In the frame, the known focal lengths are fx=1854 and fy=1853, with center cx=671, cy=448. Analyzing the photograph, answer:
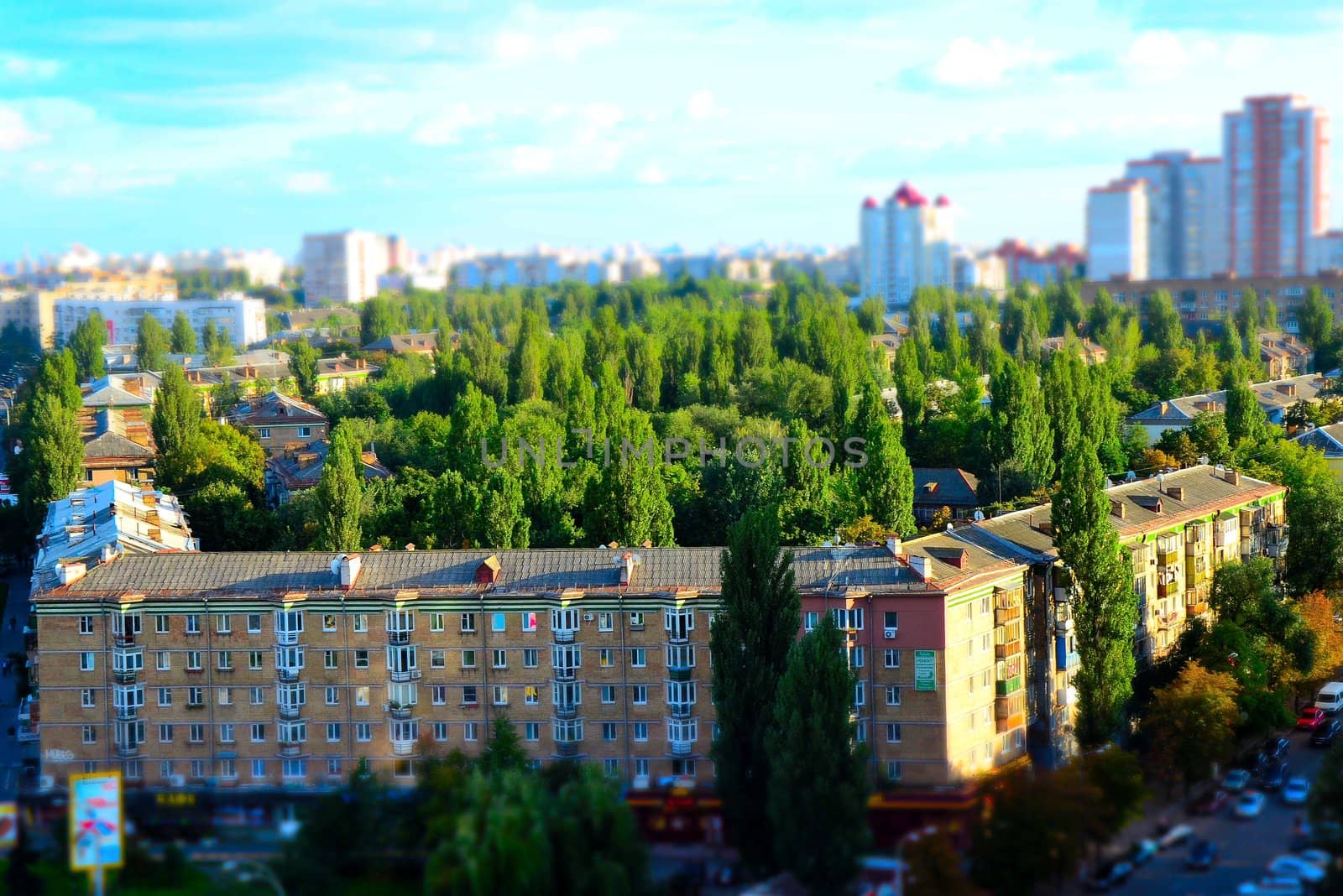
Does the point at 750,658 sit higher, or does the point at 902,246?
the point at 902,246

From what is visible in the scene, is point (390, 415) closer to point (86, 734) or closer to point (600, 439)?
point (600, 439)

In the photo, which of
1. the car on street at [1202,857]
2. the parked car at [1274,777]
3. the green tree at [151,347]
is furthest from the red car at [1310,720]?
the green tree at [151,347]

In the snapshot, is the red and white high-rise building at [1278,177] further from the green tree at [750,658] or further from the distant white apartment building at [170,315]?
the green tree at [750,658]

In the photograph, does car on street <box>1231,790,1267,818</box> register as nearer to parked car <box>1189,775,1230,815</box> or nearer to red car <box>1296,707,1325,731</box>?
parked car <box>1189,775,1230,815</box>

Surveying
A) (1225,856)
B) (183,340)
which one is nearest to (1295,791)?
(1225,856)

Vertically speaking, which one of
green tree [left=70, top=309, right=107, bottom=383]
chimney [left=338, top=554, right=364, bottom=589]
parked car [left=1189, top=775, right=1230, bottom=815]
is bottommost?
parked car [left=1189, top=775, right=1230, bottom=815]

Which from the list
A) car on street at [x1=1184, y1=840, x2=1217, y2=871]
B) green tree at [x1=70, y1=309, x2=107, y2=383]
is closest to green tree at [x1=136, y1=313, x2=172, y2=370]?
green tree at [x1=70, y1=309, x2=107, y2=383]

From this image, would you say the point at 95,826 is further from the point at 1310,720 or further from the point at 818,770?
the point at 1310,720
